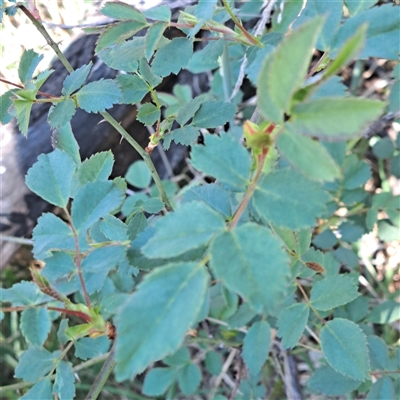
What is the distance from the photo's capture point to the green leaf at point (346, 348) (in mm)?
694

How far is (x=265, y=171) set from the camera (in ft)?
1.48

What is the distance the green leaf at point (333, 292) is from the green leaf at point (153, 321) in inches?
17.3

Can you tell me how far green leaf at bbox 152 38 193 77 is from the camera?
0.65 m

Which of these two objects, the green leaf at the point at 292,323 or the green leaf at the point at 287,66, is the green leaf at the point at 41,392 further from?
the green leaf at the point at 287,66

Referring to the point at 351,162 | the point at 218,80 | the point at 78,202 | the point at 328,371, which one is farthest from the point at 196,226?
the point at 218,80

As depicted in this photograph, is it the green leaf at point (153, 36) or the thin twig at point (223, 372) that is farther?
the thin twig at point (223, 372)

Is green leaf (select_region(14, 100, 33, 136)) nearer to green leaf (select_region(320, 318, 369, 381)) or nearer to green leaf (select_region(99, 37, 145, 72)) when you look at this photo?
green leaf (select_region(99, 37, 145, 72))

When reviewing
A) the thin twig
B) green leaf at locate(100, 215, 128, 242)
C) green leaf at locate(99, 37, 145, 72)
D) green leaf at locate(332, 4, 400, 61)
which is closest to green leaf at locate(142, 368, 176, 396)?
the thin twig

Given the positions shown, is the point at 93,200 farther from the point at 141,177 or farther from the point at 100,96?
the point at 141,177

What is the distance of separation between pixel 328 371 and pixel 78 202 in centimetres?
65


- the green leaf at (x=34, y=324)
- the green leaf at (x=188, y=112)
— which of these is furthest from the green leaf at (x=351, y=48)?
the green leaf at (x=34, y=324)

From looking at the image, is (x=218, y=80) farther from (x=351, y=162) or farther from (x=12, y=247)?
(x=12, y=247)

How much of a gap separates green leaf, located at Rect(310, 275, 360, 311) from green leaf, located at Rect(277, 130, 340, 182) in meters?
0.44

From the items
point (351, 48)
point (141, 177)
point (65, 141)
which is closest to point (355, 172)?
point (141, 177)
